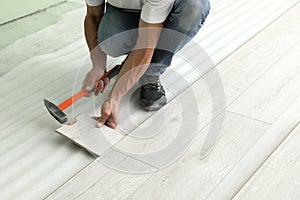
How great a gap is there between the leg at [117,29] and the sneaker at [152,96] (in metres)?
0.20

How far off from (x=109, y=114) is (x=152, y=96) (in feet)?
0.75

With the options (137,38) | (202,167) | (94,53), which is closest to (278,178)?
(202,167)

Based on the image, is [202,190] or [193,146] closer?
[202,190]

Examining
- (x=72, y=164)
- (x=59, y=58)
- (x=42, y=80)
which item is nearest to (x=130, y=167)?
(x=72, y=164)

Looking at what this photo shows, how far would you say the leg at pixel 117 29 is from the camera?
170 cm

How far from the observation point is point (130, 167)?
1.42m

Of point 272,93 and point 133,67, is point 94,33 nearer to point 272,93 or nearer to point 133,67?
point 133,67

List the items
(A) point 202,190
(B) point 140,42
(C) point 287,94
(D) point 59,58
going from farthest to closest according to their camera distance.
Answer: (D) point 59,58
(C) point 287,94
(B) point 140,42
(A) point 202,190

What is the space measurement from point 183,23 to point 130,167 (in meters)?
0.60

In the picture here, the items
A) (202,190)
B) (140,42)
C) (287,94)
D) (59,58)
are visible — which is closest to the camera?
(202,190)

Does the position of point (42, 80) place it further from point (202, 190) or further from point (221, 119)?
point (202, 190)

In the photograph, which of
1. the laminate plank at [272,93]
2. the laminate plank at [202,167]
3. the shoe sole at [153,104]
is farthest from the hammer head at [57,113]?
the laminate plank at [272,93]

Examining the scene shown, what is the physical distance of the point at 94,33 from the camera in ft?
5.78

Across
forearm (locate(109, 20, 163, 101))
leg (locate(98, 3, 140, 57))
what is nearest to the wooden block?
forearm (locate(109, 20, 163, 101))
